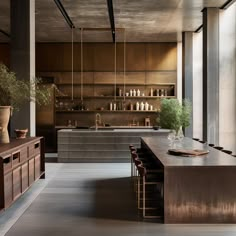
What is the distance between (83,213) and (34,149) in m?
1.80

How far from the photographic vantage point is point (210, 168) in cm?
440

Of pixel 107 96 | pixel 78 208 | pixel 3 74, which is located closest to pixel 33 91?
pixel 3 74

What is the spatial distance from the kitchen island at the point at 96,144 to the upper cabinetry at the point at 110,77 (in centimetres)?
301

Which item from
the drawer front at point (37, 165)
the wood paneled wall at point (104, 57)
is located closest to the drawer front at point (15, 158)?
the drawer front at point (37, 165)

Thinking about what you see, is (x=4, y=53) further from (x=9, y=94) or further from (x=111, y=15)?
(x=9, y=94)

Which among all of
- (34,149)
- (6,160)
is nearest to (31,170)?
(34,149)

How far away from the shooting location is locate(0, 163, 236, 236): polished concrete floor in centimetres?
418

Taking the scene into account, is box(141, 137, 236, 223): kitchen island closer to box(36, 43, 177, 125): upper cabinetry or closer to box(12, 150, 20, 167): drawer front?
box(12, 150, 20, 167): drawer front

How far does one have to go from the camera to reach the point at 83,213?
16.1 ft

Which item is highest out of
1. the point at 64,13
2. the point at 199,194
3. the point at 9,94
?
the point at 64,13

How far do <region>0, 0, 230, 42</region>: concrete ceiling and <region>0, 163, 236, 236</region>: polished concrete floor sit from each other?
12.2 feet

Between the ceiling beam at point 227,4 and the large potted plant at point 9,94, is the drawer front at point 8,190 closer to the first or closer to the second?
the large potted plant at point 9,94

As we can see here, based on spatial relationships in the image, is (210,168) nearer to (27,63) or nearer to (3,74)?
(3,74)

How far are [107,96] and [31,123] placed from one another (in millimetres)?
5381
